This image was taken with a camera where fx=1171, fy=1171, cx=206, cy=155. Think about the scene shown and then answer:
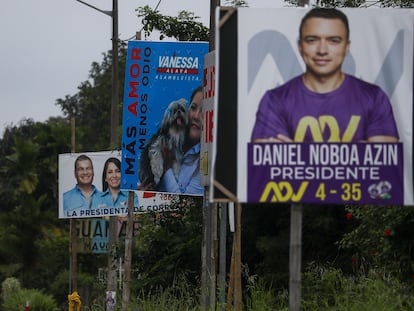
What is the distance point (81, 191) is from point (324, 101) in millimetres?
22682

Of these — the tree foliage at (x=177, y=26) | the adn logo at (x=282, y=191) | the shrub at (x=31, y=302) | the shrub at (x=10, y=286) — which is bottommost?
the shrub at (x=10, y=286)

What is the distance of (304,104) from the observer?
35.3ft

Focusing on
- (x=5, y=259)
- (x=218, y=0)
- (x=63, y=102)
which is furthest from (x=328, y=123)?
(x=63, y=102)

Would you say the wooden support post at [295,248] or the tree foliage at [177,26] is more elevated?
the tree foliage at [177,26]

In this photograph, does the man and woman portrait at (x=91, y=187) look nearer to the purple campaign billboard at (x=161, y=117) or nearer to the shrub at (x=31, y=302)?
the purple campaign billboard at (x=161, y=117)

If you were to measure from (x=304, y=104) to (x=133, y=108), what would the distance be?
11.7 metres

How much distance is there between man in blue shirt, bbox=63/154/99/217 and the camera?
32.7 m

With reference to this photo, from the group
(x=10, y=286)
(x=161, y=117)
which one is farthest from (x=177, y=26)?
(x=10, y=286)

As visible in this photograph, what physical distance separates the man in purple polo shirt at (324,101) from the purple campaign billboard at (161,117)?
9947 mm

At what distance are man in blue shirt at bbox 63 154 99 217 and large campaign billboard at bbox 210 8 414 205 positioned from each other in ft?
72.2

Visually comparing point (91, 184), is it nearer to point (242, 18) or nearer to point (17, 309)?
point (17, 309)

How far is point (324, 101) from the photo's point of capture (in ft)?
35.4

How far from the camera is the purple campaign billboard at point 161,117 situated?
69.7ft

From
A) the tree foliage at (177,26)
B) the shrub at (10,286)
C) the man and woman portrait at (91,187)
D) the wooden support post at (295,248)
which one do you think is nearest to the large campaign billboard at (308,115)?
the wooden support post at (295,248)
